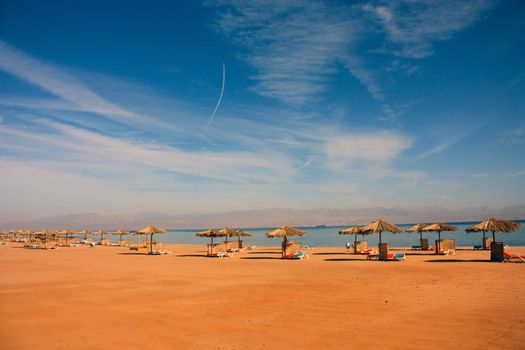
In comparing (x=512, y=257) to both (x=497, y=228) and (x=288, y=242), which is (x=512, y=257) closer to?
(x=497, y=228)

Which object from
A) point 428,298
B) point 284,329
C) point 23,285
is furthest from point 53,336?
point 428,298

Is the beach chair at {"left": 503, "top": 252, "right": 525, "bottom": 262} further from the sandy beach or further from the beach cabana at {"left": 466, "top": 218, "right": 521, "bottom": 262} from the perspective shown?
the sandy beach

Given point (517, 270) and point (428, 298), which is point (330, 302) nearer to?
point (428, 298)

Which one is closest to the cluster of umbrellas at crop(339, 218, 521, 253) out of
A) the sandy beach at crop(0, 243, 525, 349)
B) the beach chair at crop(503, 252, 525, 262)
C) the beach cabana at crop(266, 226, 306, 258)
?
the beach chair at crop(503, 252, 525, 262)

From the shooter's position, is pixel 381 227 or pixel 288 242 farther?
pixel 288 242

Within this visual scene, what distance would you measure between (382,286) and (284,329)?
17.6 ft

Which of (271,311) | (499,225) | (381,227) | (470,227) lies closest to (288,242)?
(381,227)

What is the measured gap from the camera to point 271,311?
8.20 metres

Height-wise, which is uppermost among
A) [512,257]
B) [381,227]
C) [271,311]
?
[381,227]

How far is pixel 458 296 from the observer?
30.4 ft

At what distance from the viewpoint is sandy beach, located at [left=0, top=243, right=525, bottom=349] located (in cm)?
620

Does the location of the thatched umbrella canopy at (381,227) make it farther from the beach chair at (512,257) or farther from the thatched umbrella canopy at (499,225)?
the beach chair at (512,257)

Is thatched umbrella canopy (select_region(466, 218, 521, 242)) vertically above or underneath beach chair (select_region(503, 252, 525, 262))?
above

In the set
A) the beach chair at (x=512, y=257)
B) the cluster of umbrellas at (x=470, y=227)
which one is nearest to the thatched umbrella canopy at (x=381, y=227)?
the cluster of umbrellas at (x=470, y=227)
